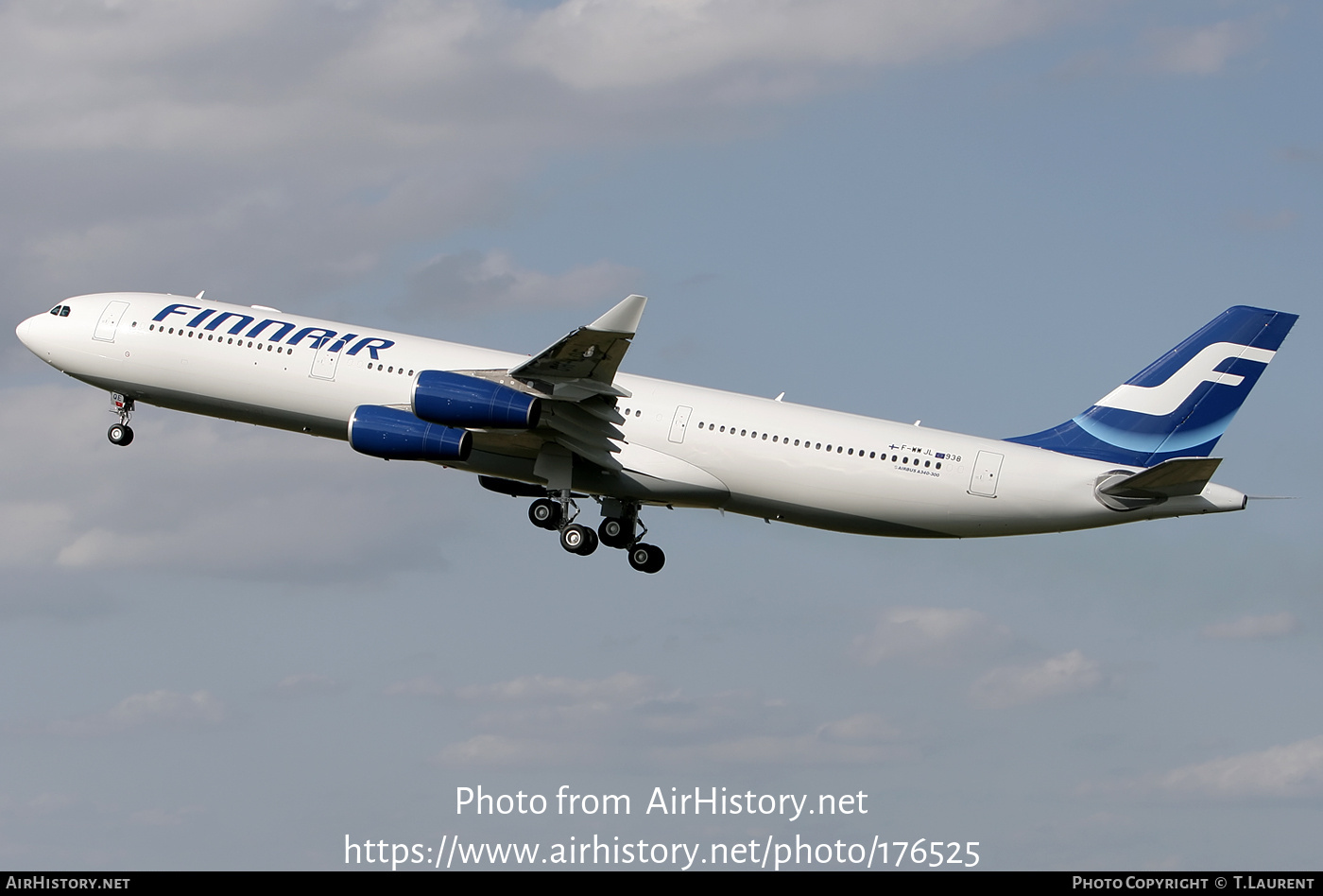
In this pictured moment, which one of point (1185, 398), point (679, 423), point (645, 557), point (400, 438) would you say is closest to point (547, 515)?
point (645, 557)

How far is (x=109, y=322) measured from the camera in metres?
46.2

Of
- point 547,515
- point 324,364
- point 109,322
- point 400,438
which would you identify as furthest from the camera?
point 109,322

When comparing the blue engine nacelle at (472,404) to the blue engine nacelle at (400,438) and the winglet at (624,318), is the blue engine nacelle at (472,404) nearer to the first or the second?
the blue engine nacelle at (400,438)

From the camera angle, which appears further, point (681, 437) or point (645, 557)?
point (645, 557)

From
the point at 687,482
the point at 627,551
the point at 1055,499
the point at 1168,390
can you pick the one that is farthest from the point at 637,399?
the point at 1168,390

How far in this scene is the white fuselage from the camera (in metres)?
41.5

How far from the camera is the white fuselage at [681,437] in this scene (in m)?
41.5

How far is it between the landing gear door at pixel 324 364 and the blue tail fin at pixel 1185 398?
Answer: 2165 cm

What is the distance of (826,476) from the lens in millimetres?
41844

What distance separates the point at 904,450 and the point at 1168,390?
831 cm

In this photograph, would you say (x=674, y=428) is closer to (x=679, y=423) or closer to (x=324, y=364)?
(x=679, y=423)

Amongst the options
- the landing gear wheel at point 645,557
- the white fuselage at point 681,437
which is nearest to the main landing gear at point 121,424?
the white fuselage at point 681,437

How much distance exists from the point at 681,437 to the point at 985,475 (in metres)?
8.96

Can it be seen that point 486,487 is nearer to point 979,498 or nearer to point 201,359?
point 201,359
